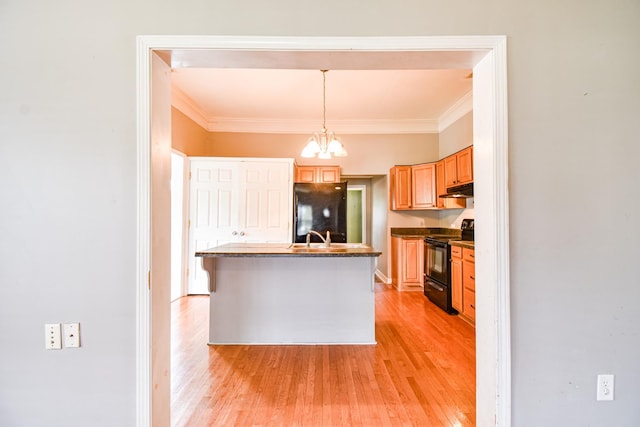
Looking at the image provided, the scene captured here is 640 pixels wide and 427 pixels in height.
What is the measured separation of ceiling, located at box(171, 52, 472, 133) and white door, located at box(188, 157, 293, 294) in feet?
2.84

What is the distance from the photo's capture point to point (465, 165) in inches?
142

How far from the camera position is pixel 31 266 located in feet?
4.39

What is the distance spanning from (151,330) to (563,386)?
198 cm

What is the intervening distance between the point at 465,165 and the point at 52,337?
4071 mm

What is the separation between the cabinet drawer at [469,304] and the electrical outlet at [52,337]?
3390 millimetres

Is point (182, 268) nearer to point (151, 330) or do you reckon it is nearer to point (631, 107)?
point (151, 330)

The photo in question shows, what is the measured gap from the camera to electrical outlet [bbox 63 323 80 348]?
4.36ft

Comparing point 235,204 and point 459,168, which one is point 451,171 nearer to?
point 459,168

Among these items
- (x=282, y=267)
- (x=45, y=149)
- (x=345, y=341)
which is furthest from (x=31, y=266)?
(x=345, y=341)

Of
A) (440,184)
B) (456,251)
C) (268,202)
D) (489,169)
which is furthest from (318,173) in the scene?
(489,169)

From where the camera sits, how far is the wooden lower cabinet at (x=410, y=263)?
15.1 feet

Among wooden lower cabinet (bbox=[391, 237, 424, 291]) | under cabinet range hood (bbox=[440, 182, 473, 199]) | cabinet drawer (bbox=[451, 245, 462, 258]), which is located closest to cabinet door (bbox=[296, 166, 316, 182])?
wooden lower cabinet (bbox=[391, 237, 424, 291])

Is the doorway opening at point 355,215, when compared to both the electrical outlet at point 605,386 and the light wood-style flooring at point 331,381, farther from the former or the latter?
the electrical outlet at point 605,386

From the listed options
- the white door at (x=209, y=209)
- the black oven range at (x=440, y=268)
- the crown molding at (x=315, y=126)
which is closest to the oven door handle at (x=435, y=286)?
the black oven range at (x=440, y=268)
